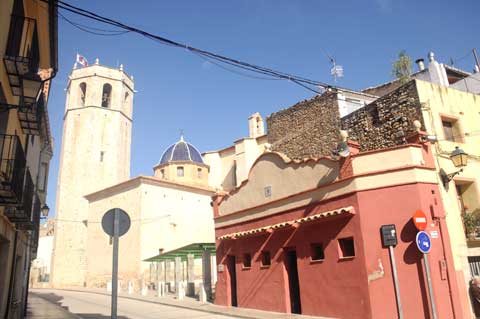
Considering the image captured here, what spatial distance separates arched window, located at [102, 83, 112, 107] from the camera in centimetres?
4445

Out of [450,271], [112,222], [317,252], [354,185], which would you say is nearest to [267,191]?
[317,252]

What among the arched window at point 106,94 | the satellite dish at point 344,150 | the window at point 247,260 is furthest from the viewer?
the arched window at point 106,94

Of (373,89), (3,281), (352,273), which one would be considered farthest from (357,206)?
(373,89)

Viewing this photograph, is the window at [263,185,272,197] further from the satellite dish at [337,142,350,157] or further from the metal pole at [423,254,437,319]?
the metal pole at [423,254,437,319]

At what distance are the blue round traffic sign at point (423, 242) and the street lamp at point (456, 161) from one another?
2546 mm

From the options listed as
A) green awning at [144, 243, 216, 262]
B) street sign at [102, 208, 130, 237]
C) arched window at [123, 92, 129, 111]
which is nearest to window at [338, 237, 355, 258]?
street sign at [102, 208, 130, 237]

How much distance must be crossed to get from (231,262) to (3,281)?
1039cm

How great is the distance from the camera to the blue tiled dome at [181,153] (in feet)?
139

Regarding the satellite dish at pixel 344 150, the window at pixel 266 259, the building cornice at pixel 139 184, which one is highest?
the building cornice at pixel 139 184

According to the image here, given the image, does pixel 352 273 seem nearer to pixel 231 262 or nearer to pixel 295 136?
pixel 231 262

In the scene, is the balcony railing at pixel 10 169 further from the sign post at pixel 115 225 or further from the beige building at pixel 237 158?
the beige building at pixel 237 158

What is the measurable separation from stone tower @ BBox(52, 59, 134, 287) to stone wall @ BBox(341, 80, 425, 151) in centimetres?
3089

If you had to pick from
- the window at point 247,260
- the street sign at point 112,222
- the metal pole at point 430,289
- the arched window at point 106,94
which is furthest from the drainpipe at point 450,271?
the arched window at point 106,94

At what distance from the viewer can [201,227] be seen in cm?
3644
